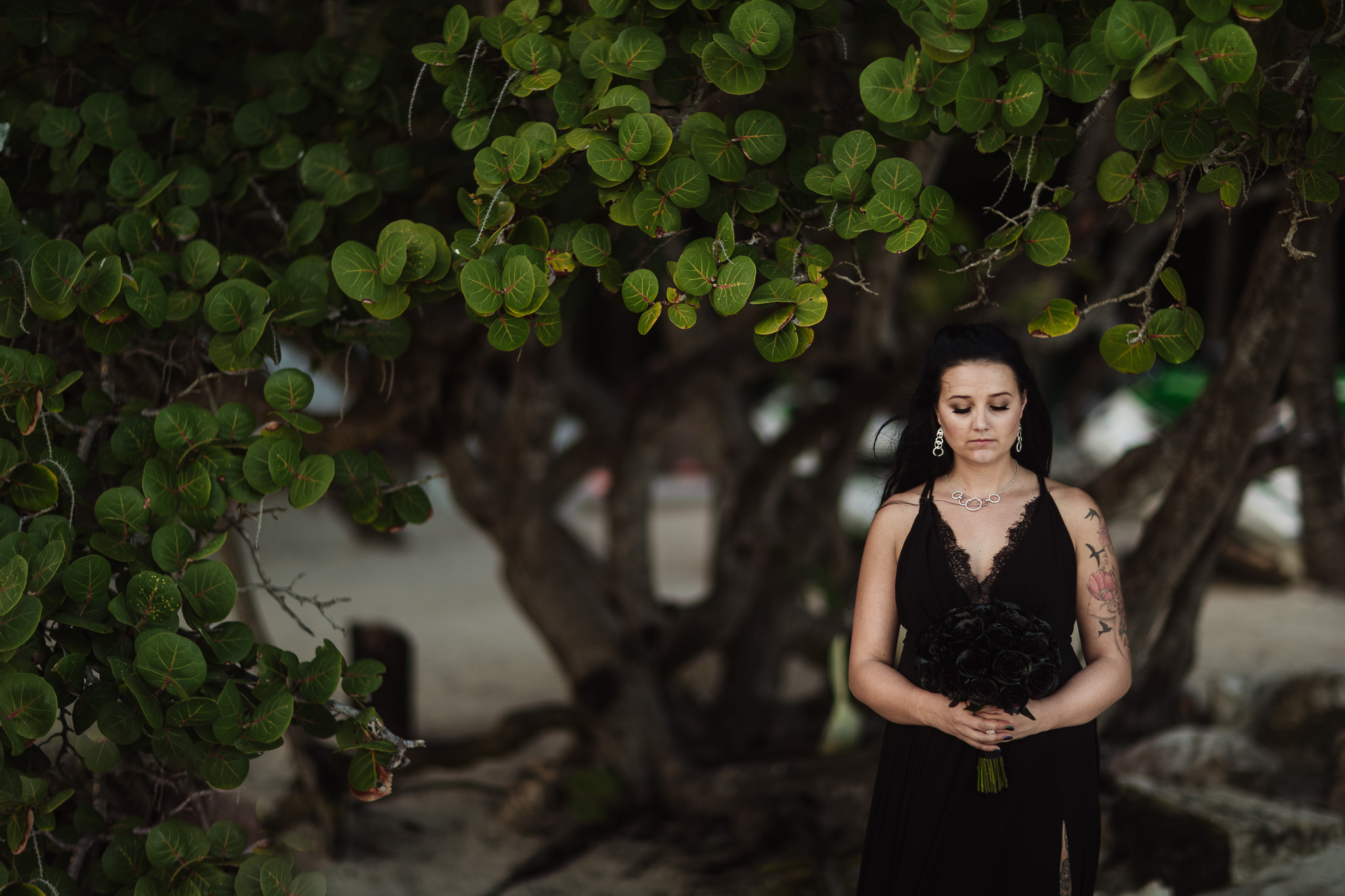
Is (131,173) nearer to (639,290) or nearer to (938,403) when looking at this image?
(639,290)

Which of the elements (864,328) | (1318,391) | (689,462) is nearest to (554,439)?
(864,328)

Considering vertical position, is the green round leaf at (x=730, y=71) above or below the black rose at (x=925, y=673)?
above

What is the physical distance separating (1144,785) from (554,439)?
268 cm

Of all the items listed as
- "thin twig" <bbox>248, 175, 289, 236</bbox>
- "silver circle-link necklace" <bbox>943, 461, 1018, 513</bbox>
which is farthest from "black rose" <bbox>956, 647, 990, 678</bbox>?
"thin twig" <bbox>248, 175, 289, 236</bbox>

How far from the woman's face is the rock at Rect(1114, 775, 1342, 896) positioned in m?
2.03

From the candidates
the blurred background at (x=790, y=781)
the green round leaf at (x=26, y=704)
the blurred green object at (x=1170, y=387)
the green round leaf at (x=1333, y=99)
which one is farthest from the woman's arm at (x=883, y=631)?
the blurred green object at (x=1170, y=387)

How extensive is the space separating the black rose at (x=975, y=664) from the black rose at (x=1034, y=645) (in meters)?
0.06

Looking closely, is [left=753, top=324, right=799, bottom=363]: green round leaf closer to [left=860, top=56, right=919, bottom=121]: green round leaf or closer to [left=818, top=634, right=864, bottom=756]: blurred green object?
[left=860, top=56, right=919, bottom=121]: green round leaf

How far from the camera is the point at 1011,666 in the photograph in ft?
5.74

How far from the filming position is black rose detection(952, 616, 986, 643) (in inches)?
70.5

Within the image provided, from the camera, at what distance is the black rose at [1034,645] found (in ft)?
5.81

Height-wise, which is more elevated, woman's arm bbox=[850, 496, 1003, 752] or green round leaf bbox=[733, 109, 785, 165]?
green round leaf bbox=[733, 109, 785, 165]

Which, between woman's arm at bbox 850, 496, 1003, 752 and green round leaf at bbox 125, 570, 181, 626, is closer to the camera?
woman's arm at bbox 850, 496, 1003, 752

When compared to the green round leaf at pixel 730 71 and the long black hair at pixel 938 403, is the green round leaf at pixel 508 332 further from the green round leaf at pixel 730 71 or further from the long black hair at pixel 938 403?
the long black hair at pixel 938 403
